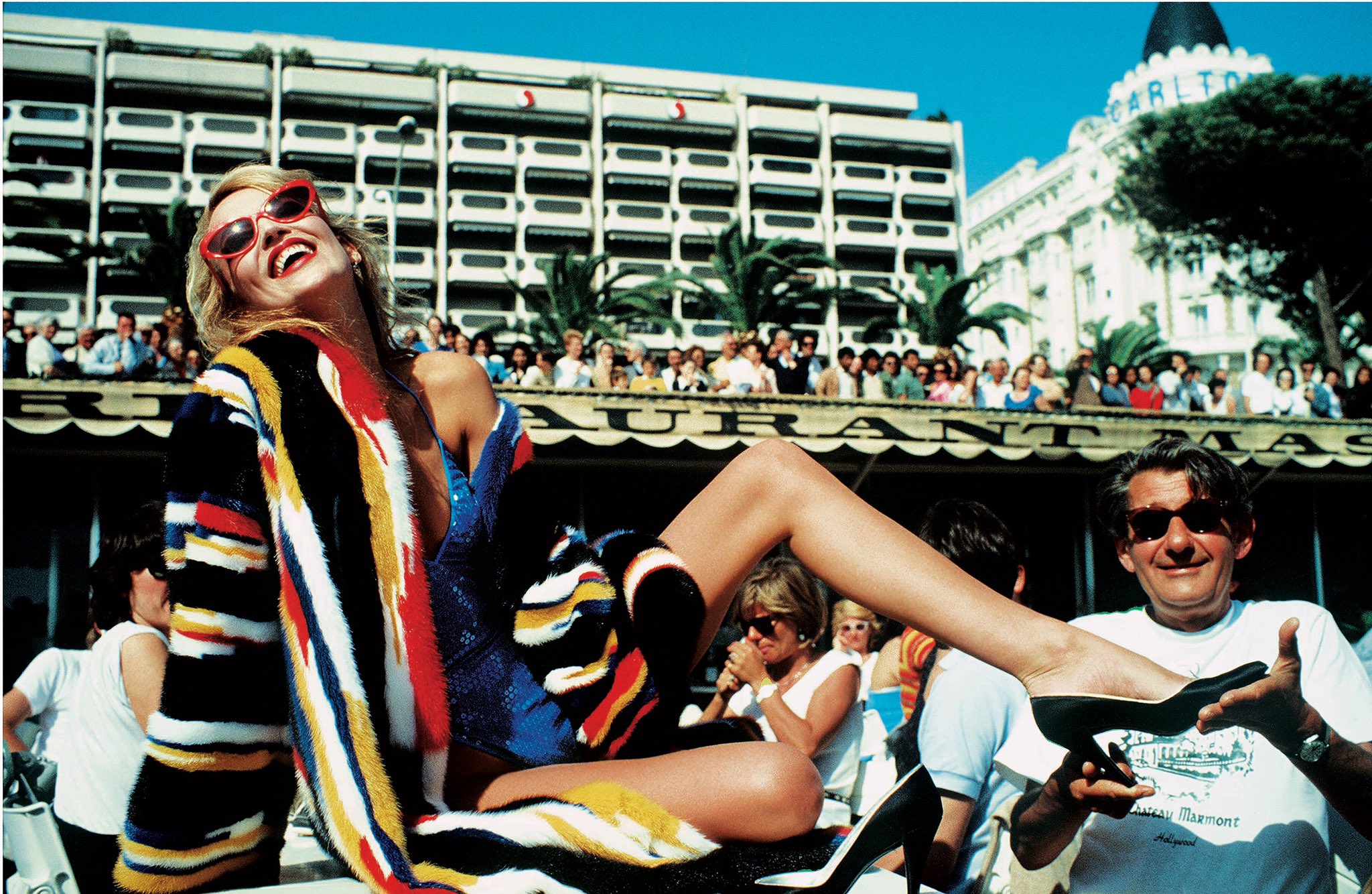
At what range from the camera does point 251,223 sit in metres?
1.87

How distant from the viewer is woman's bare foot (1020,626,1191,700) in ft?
5.78

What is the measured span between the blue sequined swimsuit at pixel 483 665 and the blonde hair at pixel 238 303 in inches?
17.9

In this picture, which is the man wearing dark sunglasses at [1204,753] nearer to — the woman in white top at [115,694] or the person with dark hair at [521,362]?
the woman in white top at [115,694]

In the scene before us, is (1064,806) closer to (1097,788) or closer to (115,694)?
(1097,788)

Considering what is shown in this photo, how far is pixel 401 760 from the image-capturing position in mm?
1548

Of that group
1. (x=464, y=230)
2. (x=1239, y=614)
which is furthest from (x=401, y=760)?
(x=464, y=230)

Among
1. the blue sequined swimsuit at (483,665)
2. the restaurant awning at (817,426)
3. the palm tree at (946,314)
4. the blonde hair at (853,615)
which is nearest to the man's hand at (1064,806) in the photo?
the blue sequined swimsuit at (483,665)

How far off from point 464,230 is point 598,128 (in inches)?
319

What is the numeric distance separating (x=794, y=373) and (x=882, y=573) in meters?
9.18

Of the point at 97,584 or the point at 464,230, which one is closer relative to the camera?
the point at 97,584

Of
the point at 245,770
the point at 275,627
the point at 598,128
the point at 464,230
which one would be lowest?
the point at 245,770

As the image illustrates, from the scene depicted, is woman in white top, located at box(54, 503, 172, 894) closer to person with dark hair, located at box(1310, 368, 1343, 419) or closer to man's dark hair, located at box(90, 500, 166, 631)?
man's dark hair, located at box(90, 500, 166, 631)

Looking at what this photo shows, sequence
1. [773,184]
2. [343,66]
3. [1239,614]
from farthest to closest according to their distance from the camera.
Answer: [773,184] → [343,66] → [1239,614]

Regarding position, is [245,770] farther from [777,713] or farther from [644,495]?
[644,495]
